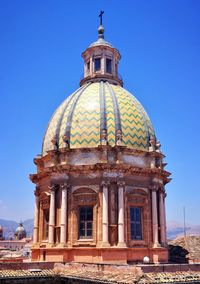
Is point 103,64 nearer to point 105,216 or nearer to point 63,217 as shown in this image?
point 105,216

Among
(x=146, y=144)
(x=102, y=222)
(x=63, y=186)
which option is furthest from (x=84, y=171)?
(x=146, y=144)

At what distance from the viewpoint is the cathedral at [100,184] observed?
25.6 m

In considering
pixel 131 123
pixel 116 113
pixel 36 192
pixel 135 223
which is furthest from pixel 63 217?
pixel 131 123

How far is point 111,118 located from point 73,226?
325 inches

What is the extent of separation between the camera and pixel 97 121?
2820cm

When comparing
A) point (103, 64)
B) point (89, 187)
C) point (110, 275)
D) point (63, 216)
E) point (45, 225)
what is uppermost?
point (103, 64)

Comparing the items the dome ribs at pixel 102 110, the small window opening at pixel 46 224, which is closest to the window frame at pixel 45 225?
the small window opening at pixel 46 224

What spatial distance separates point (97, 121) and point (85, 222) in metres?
7.31

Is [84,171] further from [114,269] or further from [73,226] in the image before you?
[114,269]

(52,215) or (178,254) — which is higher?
(52,215)

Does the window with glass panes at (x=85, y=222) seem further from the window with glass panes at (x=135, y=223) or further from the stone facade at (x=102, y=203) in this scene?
the window with glass panes at (x=135, y=223)

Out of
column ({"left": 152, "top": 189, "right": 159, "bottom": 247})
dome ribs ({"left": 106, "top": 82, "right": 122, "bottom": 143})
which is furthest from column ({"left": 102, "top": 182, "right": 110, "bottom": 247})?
dome ribs ({"left": 106, "top": 82, "right": 122, "bottom": 143})

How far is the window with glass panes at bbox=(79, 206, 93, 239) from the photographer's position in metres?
26.1

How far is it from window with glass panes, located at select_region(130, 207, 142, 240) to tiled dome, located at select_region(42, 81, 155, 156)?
4.65 meters
